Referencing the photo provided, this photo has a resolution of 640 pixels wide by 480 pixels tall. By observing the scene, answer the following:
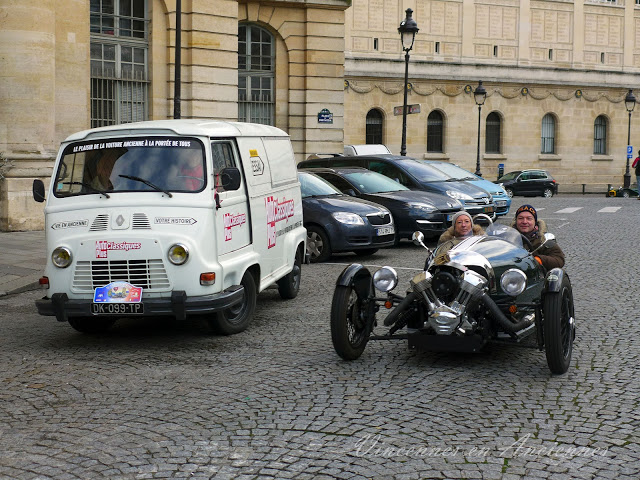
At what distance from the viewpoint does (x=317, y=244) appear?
48.3 feet

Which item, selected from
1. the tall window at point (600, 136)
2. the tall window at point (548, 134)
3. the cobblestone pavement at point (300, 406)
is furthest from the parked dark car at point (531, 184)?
the cobblestone pavement at point (300, 406)

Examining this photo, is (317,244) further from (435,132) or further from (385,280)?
(435,132)

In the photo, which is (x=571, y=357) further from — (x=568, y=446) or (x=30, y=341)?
(x=30, y=341)

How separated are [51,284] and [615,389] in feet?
15.4

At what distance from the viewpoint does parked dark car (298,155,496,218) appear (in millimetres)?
18922

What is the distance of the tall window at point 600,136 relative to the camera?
60.2m

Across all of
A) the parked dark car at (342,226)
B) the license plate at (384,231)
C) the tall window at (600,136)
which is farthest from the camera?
the tall window at (600,136)

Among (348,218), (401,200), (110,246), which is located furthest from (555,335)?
(401,200)

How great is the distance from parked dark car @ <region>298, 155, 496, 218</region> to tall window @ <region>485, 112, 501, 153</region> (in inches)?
1463

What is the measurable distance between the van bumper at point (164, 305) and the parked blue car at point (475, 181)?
13220mm

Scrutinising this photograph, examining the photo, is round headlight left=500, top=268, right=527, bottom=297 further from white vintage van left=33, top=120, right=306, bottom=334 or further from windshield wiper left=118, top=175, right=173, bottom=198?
windshield wiper left=118, top=175, right=173, bottom=198

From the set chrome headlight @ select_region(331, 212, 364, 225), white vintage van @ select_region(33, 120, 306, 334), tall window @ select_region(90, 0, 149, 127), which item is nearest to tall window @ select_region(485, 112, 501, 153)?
tall window @ select_region(90, 0, 149, 127)

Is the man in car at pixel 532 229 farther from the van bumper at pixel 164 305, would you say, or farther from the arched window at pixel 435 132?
the arched window at pixel 435 132

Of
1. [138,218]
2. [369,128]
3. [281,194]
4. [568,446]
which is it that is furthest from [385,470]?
[369,128]
